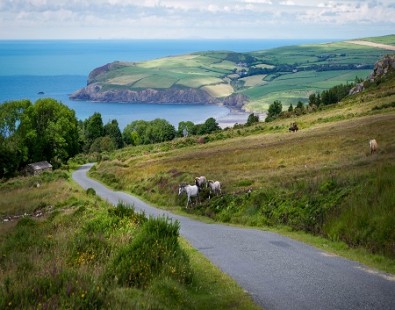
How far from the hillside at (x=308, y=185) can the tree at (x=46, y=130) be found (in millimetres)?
34382

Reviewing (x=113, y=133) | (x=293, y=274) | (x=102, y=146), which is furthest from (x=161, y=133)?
(x=293, y=274)

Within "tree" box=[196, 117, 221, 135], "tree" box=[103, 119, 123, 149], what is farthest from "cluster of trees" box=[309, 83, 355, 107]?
"tree" box=[103, 119, 123, 149]

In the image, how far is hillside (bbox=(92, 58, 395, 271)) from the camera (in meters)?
18.2

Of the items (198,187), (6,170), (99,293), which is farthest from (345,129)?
(6,170)

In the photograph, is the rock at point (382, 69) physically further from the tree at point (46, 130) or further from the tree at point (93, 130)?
the tree at point (93, 130)

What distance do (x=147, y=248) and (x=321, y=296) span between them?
4648 millimetres

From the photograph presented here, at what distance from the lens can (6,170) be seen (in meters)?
82.6

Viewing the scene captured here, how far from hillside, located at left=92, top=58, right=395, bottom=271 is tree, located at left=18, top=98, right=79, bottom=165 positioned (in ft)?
113

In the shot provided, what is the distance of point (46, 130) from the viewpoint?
90000 mm

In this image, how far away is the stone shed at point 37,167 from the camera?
276 feet

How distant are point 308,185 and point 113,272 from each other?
15.1 m

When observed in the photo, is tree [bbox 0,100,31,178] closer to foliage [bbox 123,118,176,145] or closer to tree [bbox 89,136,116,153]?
tree [bbox 89,136,116,153]

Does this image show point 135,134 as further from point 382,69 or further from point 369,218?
point 369,218

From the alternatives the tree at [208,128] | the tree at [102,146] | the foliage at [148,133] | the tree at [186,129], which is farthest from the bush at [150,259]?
the tree at [186,129]
